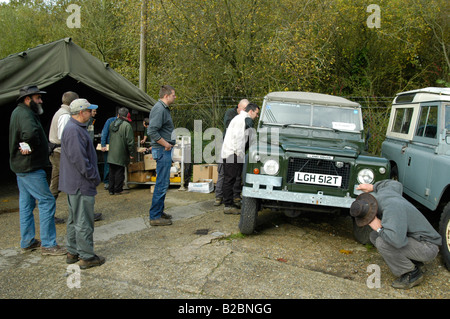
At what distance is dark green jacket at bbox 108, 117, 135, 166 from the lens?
7145mm

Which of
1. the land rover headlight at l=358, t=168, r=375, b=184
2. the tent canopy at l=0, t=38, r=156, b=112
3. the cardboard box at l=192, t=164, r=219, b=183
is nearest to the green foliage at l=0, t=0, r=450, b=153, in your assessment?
the cardboard box at l=192, t=164, r=219, b=183

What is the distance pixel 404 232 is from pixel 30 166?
13.3ft

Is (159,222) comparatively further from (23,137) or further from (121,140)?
(121,140)

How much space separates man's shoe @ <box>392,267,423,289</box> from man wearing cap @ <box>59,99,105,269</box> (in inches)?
122

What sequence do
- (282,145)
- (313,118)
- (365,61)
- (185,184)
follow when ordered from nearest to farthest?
(282,145), (313,118), (185,184), (365,61)

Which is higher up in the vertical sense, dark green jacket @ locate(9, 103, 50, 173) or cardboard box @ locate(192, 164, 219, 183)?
dark green jacket @ locate(9, 103, 50, 173)

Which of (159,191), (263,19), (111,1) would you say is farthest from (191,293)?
(111,1)

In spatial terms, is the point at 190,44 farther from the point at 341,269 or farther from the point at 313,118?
the point at 341,269

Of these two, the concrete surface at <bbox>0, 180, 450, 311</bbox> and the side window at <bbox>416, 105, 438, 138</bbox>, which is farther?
the side window at <bbox>416, 105, 438, 138</bbox>

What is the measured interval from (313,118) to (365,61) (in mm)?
8502

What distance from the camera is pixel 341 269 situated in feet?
13.0

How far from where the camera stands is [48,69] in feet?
21.8

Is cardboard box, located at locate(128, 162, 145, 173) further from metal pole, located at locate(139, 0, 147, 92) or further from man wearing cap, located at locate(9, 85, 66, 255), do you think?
man wearing cap, located at locate(9, 85, 66, 255)

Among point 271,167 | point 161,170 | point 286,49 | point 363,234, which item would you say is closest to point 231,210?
point 161,170
